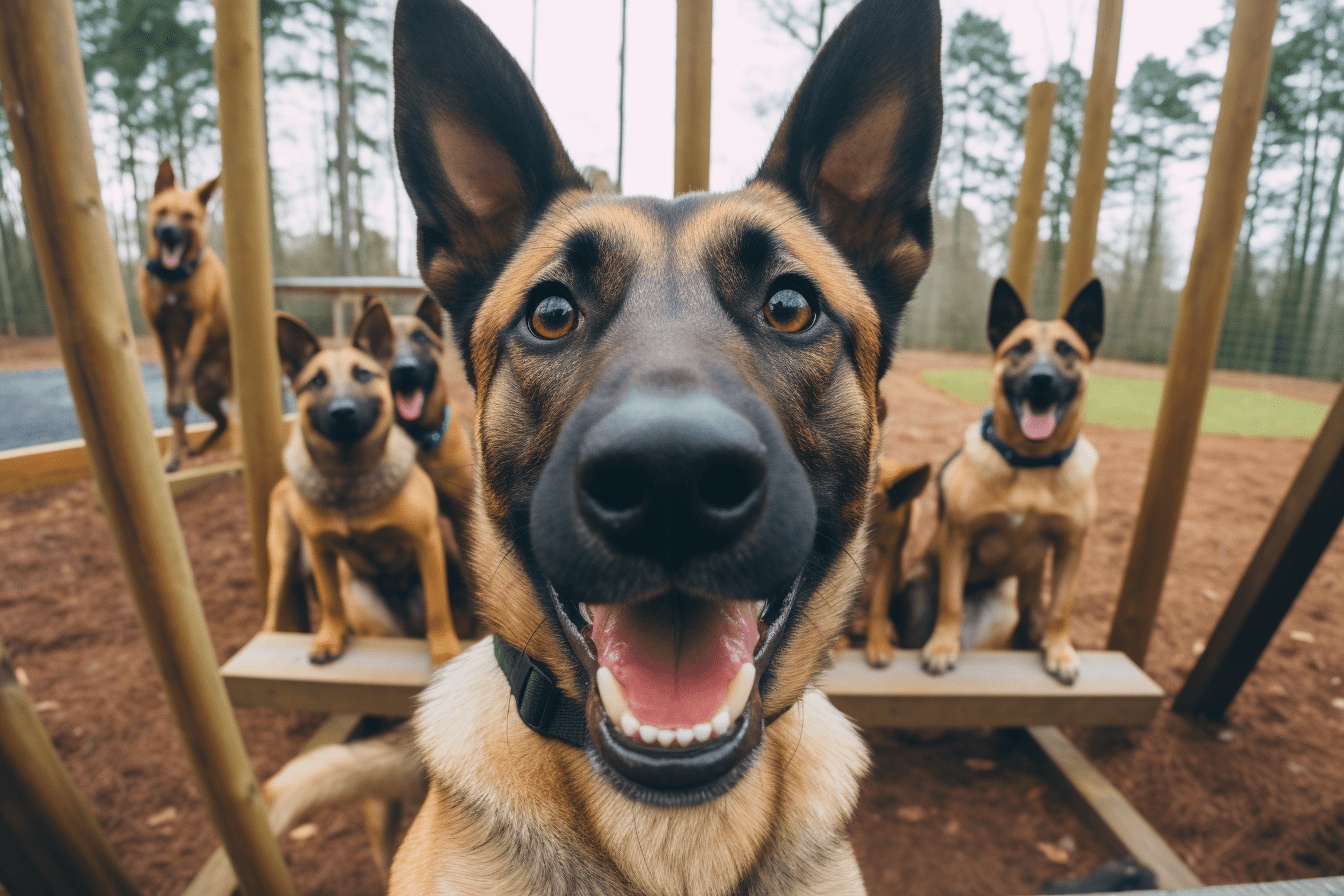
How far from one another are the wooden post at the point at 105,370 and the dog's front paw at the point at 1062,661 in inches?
120

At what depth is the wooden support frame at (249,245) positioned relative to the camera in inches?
92.0

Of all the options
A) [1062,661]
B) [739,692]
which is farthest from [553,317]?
[1062,661]

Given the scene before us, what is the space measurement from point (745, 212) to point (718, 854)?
53.2 inches

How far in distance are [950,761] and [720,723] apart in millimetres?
2892

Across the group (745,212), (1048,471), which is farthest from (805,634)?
(1048,471)

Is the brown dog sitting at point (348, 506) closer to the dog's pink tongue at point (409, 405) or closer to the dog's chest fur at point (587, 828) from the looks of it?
the dog's pink tongue at point (409, 405)

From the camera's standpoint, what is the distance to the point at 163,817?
269cm

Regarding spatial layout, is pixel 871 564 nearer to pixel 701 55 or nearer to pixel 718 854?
pixel 718 854

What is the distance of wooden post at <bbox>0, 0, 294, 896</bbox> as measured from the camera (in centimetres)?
118

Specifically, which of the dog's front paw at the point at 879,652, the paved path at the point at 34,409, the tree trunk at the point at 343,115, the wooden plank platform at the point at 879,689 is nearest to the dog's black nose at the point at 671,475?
the wooden plank platform at the point at 879,689

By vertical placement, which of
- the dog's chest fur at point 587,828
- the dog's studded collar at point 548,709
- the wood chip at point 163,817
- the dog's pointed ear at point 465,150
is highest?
the dog's pointed ear at point 465,150

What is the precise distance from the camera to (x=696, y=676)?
108cm

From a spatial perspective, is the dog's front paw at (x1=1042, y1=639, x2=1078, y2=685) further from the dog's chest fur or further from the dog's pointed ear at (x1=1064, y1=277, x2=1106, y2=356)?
the dog's chest fur

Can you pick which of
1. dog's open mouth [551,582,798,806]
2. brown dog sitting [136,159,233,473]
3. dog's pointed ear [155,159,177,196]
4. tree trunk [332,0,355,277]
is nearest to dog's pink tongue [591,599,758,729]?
dog's open mouth [551,582,798,806]
